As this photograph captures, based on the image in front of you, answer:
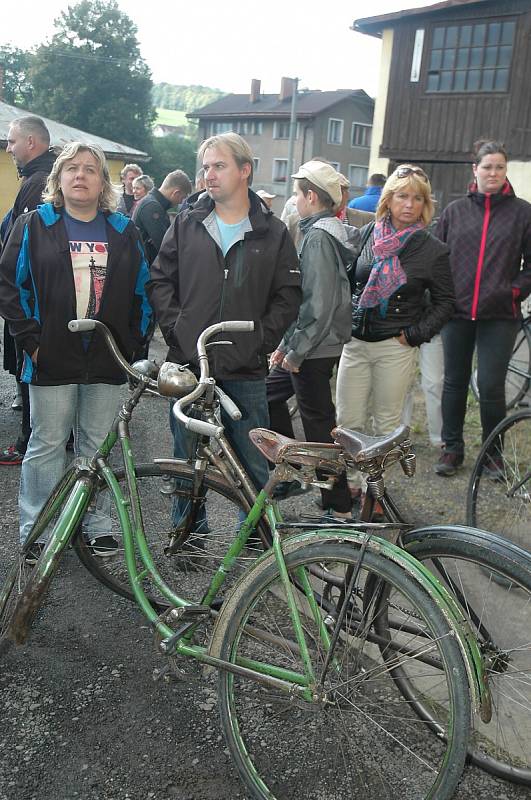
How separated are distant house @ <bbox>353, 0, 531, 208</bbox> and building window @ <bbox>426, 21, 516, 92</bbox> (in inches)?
0.9

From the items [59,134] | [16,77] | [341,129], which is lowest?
[59,134]

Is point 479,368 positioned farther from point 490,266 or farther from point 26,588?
point 26,588

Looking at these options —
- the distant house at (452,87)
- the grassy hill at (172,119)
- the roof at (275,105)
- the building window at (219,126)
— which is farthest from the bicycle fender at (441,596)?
the grassy hill at (172,119)

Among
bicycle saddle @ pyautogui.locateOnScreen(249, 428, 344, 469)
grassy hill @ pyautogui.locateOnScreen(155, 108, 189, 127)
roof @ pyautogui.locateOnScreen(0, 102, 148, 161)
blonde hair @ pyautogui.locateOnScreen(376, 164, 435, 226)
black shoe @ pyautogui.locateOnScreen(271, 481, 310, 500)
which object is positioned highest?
grassy hill @ pyautogui.locateOnScreen(155, 108, 189, 127)

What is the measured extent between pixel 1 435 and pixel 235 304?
9.75 feet

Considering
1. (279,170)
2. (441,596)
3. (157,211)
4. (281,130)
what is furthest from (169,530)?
(279,170)

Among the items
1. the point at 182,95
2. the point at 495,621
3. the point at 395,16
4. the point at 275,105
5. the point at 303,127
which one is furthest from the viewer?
the point at 182,95

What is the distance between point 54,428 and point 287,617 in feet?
5.96

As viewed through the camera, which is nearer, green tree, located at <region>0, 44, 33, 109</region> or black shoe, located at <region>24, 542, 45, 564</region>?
black shoe, located at <region>24, 542, 45, 564</region>

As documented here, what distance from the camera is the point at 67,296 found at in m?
3.66

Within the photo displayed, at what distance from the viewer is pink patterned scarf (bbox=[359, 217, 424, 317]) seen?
446 cm

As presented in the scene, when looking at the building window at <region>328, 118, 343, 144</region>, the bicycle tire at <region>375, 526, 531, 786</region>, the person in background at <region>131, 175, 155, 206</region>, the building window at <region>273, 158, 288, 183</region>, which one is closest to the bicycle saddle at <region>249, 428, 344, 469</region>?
the bicycle tire at <region>375, 526, 531, 786</region>

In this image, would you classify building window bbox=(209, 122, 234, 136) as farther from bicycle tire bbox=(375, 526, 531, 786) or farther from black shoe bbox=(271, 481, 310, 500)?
bicycle tire bbox=(375, 526, 531, 786)

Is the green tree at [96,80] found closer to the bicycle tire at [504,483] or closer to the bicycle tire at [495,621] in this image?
the bicycle tire at [504,483]
